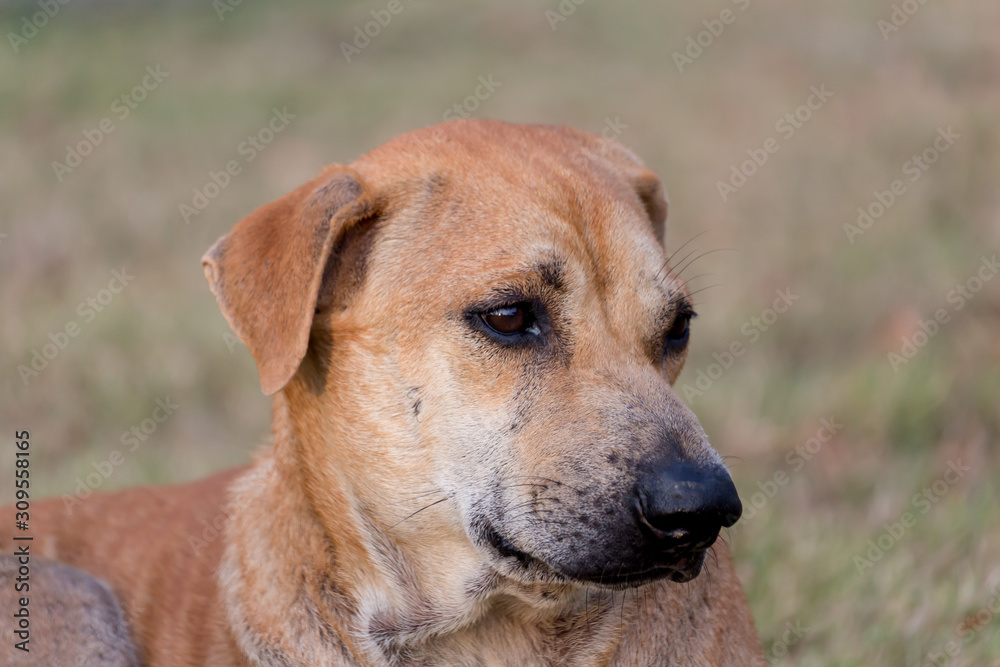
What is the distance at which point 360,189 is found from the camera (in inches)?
141

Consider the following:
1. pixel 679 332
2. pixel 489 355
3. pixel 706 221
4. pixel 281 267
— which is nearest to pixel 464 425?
pixel 489 355

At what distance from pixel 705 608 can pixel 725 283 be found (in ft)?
18.8

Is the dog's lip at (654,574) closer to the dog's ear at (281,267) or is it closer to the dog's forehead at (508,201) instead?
the dog's forehead at (508,201)

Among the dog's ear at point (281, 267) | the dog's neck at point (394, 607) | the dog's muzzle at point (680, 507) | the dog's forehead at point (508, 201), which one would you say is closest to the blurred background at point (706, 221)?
the dog's neck at point (394, 607)

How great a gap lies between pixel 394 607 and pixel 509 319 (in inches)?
39.9

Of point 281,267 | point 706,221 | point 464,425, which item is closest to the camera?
point 464,425

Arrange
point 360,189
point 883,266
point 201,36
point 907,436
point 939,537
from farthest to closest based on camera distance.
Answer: point 201,36, point 883,266, point 907,436, point 939,537, point 360,189

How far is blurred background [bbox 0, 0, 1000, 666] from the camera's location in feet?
18.3

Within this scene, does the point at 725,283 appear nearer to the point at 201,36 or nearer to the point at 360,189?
the point at 360,189

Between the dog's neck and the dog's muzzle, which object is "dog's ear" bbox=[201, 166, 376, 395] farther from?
the dog's muzzle

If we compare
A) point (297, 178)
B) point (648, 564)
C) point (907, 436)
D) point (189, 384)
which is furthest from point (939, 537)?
point (297, 178)

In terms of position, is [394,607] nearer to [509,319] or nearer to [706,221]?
[509,319]

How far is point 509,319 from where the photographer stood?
10.9ft

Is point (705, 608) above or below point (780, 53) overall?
above
